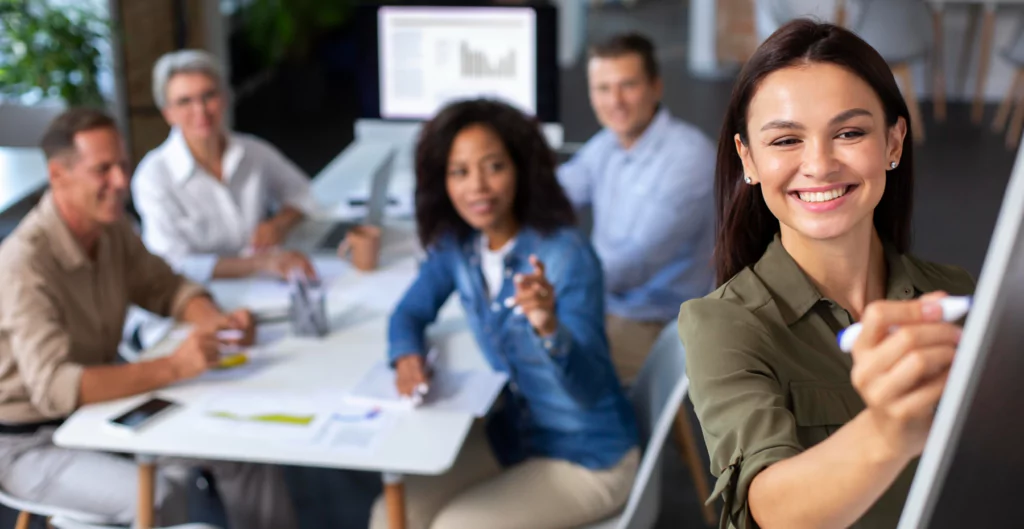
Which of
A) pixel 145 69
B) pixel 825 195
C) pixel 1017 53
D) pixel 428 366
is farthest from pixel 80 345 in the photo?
pixel 1017 53

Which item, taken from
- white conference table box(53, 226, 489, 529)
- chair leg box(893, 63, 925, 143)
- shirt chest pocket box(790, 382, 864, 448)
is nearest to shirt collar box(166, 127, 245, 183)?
white conference table box(53, 226, 489, 529)

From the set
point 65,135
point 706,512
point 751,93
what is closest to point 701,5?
point 706,512

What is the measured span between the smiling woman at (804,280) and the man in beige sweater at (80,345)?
1729mm

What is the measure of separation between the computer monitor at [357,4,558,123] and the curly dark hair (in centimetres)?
136

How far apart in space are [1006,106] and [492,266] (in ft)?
18.5

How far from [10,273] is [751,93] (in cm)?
195

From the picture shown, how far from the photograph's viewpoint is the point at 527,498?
91.7 inches

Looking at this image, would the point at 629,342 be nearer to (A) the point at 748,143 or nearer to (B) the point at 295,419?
(B) the point at 295,419

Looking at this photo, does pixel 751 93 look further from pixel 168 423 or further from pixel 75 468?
pixel 75 468

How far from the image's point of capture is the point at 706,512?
3174mm

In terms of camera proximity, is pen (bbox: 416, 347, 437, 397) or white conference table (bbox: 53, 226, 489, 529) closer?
white conference table (bbox: 53, 226, 489, 529)

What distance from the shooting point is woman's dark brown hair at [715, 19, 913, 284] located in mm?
864

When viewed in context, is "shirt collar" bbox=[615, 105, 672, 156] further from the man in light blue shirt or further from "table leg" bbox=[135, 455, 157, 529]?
"table leg" bbox=[135, 455, 157, 529]

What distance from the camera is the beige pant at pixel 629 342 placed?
3076mm
